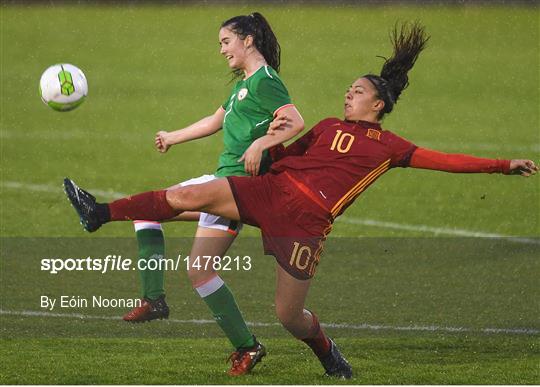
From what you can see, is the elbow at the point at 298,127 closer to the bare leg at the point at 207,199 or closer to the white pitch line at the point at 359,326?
the bare leg at the point at 207,199

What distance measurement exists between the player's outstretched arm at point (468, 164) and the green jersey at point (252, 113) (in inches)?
37.0

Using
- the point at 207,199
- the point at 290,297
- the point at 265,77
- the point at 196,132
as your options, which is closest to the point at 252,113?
the point at 265,77

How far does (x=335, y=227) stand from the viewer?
13.8 meters

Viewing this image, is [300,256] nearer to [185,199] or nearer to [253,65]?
[185,199]

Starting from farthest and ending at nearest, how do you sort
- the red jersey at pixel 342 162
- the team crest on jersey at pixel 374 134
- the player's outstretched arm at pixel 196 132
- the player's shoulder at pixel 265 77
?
the player's outstretched arm at pixel 196 132, the player's shoulder at pixel 265 77, the team crest on jersey at pixel 374 134, the red jersey at pixel 342 162

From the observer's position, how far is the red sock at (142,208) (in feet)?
24.5

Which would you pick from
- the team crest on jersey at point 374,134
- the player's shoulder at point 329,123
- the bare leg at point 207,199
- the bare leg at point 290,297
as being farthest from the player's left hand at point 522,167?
the bare leg at point 207,199

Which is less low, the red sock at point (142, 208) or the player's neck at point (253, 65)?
the player's neck at point (253, 65)

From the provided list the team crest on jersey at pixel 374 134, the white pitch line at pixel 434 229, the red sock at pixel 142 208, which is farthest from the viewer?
the white pitch line at pixel 434 229

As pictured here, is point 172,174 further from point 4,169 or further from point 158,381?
point 158,381

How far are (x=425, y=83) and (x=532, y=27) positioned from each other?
6.53 metres

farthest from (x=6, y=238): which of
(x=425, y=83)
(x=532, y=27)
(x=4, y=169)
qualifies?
(x=532, y=27)

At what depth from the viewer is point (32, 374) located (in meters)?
7.86

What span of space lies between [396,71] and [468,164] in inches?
39.2
